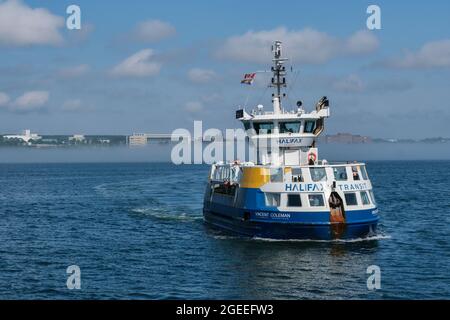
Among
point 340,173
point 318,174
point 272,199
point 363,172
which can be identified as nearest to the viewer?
point 318,174

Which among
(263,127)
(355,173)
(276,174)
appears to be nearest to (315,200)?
(276,174)

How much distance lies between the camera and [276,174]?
1642 inches

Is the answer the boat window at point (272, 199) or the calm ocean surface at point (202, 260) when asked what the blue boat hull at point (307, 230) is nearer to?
the calm ocean surface at point (202, 260)

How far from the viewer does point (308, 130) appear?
45344 mm

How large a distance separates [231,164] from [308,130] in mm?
8462

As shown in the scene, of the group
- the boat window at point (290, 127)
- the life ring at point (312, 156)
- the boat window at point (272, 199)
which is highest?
the boat window at point (290, 127)

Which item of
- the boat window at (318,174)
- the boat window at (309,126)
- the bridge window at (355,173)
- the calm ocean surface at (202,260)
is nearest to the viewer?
the calm ocean surface at (202,260)

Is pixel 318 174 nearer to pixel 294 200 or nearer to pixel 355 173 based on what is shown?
pixel 294 200

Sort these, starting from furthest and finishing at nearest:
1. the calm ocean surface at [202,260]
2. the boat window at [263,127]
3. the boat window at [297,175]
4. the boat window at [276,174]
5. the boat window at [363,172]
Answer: the boat window at [263,127] < the boat window at [363,172] < the boat window at [276,174] < the boat window at [297,175] < the calm ocean surface at [202,260]

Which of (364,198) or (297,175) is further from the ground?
(297,175)

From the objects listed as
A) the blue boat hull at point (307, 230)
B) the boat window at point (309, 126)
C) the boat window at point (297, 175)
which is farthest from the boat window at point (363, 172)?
the boat window at point (309, 126)

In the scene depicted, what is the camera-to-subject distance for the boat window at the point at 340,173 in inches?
1617

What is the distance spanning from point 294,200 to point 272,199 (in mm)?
1651
